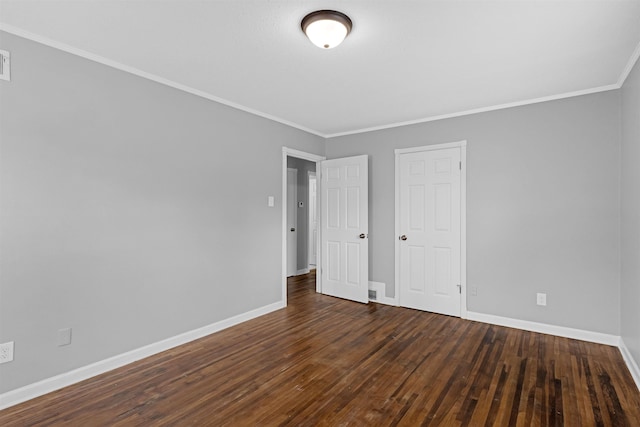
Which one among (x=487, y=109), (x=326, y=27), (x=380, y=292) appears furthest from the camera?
(x=380, y=292)

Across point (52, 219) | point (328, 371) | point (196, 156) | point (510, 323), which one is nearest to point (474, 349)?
point (510, 323)

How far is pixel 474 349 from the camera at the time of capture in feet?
10.4

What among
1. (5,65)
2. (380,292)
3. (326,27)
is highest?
(326,27)

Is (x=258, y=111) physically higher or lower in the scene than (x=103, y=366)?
higher

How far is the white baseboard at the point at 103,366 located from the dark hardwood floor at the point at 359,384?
0.22 feet

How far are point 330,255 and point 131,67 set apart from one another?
3.55 meters

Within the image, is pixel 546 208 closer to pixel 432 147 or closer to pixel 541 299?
pixel 541 299

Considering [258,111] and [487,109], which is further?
[258,111]

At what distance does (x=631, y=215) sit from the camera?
9.16 feet

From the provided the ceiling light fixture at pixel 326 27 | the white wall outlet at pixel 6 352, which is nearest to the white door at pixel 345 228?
the ceiling light fixture at pixel 326 27

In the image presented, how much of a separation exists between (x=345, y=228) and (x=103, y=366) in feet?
11.0

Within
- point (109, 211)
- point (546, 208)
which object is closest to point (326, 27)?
point (109, 211)

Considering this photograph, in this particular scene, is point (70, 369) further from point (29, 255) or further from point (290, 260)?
point (290, 260)

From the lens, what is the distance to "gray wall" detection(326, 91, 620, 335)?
3.29 metres
